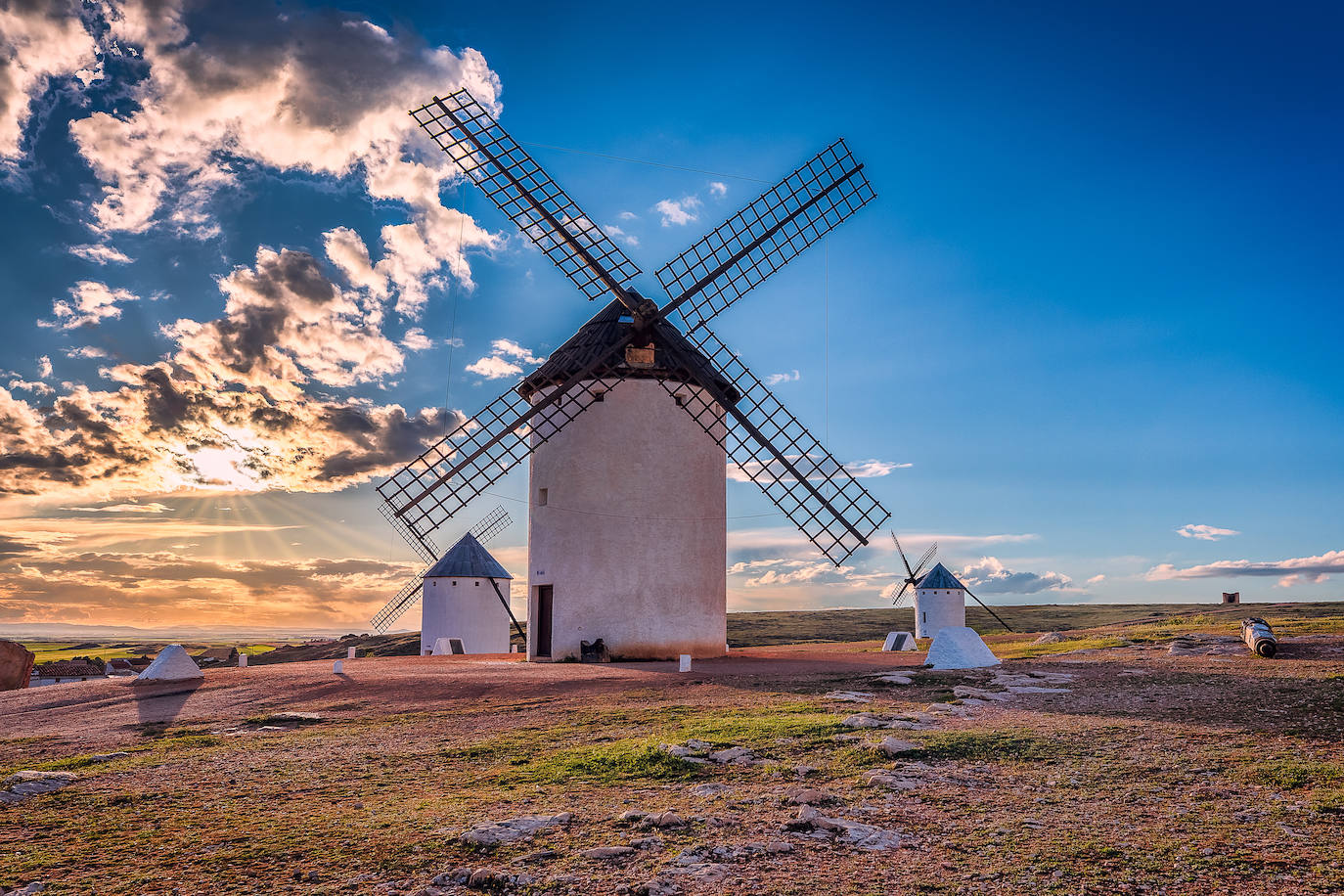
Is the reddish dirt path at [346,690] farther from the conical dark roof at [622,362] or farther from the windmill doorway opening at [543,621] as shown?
the conical dark roof at [622,362]

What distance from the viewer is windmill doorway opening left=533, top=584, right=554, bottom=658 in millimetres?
24516

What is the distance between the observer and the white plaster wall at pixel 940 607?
4559cm

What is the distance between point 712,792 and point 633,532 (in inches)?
601

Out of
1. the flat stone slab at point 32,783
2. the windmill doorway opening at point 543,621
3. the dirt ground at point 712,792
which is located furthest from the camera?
the windmill doorway opening at point 543,621

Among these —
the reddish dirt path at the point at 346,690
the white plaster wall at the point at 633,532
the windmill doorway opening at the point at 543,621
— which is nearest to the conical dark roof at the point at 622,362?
the white plaster wall at the point at 633,532

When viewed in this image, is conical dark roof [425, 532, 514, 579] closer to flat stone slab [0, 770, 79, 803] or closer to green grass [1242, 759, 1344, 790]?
flat stone slab [0, 770, 79, 803]

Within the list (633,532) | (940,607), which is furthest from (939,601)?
(633,532)

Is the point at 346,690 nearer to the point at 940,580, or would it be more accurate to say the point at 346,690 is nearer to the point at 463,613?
the point at 463,613

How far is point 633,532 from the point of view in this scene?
23.2 meters

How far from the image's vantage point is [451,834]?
680 centimetres

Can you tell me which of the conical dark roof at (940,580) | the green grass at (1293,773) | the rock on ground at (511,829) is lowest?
the rock on ground at (511,829)

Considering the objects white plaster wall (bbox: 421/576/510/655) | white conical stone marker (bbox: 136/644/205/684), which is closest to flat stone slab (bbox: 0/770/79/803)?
white conical stone marker (bbox: 136/644/205/684)

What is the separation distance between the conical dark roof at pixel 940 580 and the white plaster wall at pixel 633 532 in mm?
26041

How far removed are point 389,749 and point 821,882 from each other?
673cm
